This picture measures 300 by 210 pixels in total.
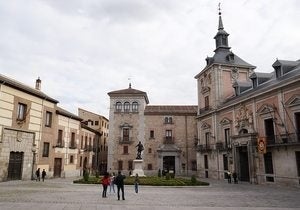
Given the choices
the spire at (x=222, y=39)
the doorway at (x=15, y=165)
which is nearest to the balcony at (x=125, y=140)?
the spire at (x=222, y=39)

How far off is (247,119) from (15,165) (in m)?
22.2

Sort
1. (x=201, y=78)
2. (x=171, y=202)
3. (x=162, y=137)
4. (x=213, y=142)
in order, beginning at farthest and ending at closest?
(x=162, y=137)
(x=201, y=78)
(x=213, y=142)
(x=171, y=202)

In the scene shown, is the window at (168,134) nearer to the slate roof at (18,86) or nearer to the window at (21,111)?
the slate roof at (18,86)

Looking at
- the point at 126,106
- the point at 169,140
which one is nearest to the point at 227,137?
the point at 169,140

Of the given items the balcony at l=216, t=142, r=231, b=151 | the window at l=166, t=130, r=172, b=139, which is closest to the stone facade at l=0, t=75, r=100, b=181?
the window at l=166, t=130, r=172, b=139

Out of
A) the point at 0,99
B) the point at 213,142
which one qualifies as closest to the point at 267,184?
the point at 213,142

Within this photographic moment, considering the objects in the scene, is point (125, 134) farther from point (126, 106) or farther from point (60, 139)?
point (60, 139)

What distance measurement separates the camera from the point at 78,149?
35.2 meters

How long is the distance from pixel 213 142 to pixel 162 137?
11.2 m

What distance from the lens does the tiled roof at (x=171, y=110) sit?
4447 centimetres

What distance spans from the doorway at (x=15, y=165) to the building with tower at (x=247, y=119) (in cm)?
2077

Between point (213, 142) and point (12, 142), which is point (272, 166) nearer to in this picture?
point (213, 142)

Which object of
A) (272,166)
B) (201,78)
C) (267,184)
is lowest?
(267,184)

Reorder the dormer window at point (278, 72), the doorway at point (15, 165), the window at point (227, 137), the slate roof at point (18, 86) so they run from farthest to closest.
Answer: the window at point (227, 137) → the dormer window at point (278, 72) → the doorway at point (15, 165) → the slate roof at point (18, 86)
